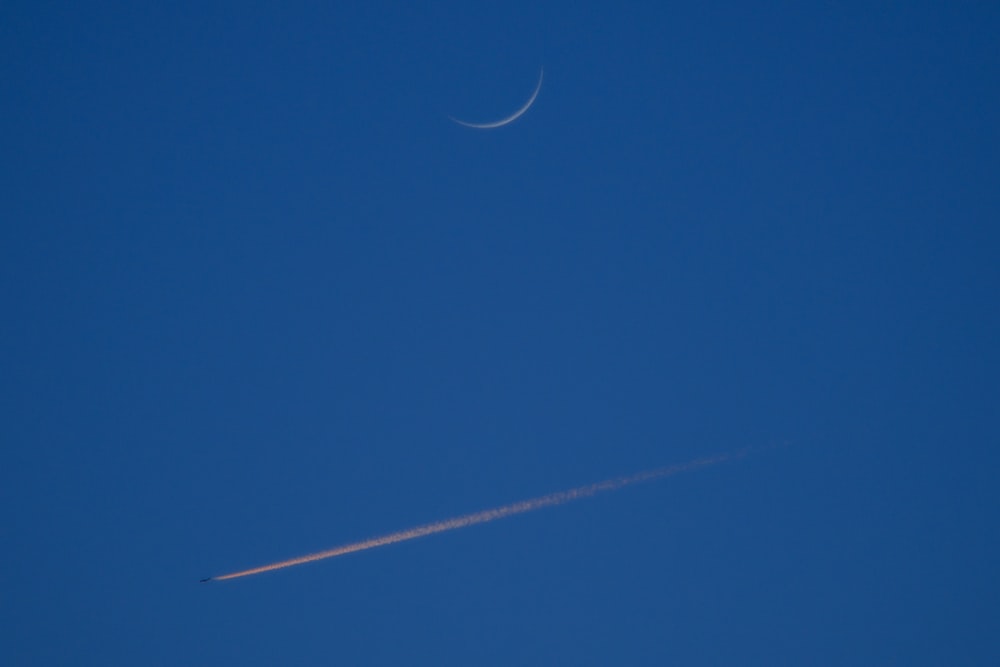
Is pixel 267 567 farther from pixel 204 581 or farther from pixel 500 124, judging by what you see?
pixel 500 124

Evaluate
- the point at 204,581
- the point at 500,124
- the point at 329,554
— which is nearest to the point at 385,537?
the point at 329,554

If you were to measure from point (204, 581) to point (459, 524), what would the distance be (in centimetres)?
481

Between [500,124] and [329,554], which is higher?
[500,124]

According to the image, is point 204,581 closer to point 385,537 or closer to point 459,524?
point 385,537

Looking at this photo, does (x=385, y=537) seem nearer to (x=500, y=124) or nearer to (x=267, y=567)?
(x=267, y=567)

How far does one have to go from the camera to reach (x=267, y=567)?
21.9m

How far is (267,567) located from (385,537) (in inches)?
88.7

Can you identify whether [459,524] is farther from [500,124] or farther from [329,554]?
[500,124]

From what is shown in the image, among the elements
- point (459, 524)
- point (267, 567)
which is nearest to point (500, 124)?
point (459, 524)

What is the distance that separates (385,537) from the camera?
71.7 feet

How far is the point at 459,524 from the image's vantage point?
21.8 metres

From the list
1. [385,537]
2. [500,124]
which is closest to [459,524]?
[385,537]

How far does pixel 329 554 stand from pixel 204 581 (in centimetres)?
236

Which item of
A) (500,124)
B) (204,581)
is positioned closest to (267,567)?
(204,581)
